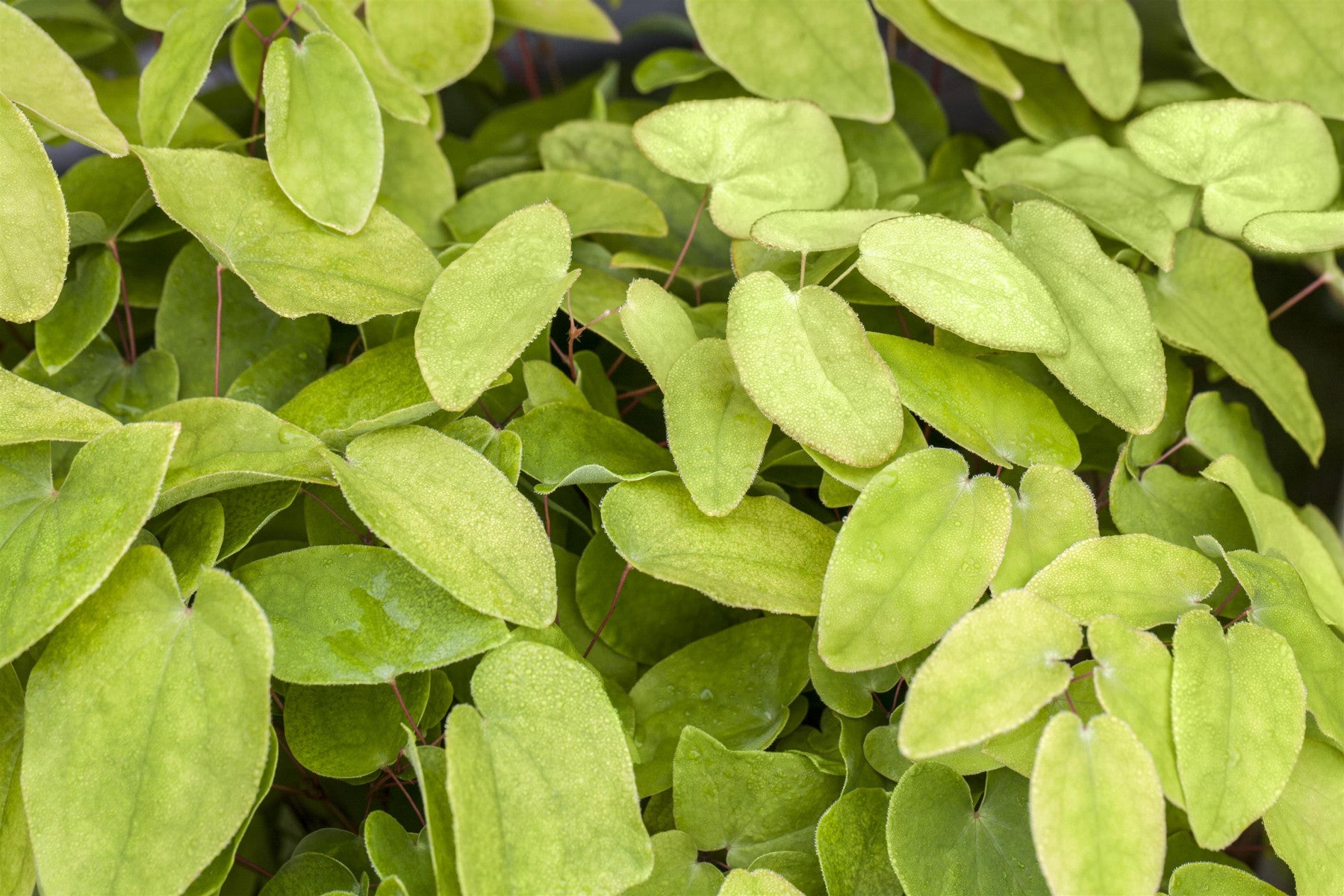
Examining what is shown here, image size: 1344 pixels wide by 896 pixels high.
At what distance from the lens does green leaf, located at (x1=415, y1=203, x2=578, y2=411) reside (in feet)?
1.34

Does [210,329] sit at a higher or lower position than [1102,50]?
lower

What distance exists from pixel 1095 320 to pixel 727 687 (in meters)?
0.24

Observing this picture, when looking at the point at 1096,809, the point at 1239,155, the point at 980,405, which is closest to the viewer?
the point at 1096,809

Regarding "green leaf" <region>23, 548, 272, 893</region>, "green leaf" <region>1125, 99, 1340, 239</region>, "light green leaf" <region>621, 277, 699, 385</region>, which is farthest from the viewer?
"green leaf" <region>1125, 99, 1340, 239</region>

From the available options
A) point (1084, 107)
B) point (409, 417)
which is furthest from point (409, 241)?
point (1084, 107)

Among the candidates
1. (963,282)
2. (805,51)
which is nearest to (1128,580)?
(963,282)

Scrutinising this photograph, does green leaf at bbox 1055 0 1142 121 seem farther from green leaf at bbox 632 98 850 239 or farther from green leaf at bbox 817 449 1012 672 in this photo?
green leaf at bbox 817 449 1012 672

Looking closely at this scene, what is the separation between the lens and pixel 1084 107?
667mm

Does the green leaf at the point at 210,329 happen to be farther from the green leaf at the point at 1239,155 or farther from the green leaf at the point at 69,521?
the green leaf at the point at 1239,155

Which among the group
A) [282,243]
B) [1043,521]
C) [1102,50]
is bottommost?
[282,243]

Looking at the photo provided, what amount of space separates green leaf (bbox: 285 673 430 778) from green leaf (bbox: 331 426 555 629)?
2.4 inches

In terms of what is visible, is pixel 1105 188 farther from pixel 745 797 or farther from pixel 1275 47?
pixel 745 797

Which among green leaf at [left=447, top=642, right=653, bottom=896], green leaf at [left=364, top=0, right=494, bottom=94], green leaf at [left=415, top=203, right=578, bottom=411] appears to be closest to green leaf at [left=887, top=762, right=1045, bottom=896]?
green leaf at [left=447, top=642, right=653, bottom=896]

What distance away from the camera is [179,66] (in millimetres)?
509
